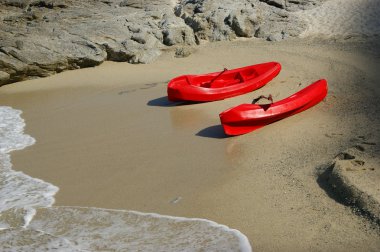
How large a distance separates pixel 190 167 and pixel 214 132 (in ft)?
4.03

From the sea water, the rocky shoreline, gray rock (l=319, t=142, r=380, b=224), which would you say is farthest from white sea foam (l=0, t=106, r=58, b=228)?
the rocky shoreline

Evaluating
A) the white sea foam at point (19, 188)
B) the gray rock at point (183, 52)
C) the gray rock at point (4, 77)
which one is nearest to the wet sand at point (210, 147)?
the white sea foam at point (19, 188)

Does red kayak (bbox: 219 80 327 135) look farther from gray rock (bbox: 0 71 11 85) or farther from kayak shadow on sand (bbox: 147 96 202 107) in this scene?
gray rock (bbox: 0 71 11 85)

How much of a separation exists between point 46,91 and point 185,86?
124 inches

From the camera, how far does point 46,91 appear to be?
1030cm

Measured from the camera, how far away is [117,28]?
12188 mm

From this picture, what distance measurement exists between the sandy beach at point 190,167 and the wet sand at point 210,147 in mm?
18

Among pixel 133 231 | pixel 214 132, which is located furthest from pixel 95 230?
pixel 214 132

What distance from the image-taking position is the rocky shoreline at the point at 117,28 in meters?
11.4

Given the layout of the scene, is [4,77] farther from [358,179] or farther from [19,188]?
[358,179]

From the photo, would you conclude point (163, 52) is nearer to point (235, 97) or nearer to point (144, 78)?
point (144, 78)

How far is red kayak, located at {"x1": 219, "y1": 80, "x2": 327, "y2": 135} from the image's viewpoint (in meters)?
6.63

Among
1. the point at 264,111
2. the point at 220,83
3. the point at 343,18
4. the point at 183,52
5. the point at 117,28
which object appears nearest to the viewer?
the point at 264,111

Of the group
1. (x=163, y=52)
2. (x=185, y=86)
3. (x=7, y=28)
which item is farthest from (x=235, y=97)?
(x=7, y=28)
